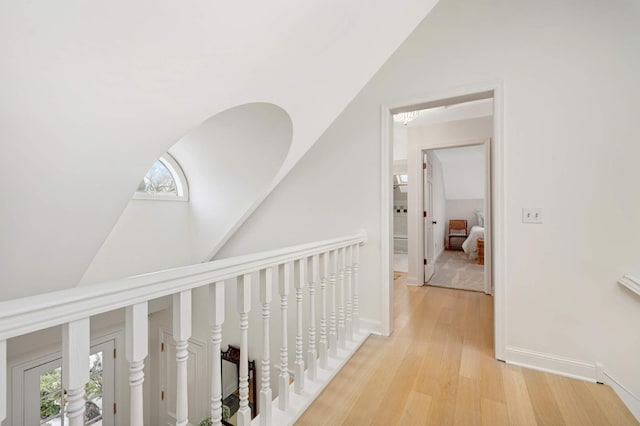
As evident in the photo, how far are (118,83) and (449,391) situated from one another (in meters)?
2.33

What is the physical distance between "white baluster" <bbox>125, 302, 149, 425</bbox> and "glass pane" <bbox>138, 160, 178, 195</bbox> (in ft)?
9.49

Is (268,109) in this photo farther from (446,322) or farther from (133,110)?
(446,322)

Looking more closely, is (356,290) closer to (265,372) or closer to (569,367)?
(265,372)

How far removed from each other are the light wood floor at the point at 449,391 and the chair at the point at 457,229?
18.5 ft

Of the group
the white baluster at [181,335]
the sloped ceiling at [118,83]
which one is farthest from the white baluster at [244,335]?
the sloped ceiling at [118,83]

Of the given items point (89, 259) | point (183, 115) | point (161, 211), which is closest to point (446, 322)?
point (183, 115)

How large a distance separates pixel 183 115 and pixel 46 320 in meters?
1.33

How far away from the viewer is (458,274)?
4531mm

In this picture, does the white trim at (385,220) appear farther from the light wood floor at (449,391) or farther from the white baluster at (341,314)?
the white baluster at (341,314)

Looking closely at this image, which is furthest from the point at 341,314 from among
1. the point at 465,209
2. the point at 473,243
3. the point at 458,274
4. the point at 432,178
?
the point at 465,209

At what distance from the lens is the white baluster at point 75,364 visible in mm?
616

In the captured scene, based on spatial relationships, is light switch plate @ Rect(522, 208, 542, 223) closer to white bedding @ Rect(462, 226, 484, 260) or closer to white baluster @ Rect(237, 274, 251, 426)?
white baluster @ Rect(237, 274, 251, 426)

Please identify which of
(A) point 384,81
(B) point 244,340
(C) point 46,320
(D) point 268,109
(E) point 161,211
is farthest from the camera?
(E) point 161,211

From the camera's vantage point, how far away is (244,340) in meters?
1.14
